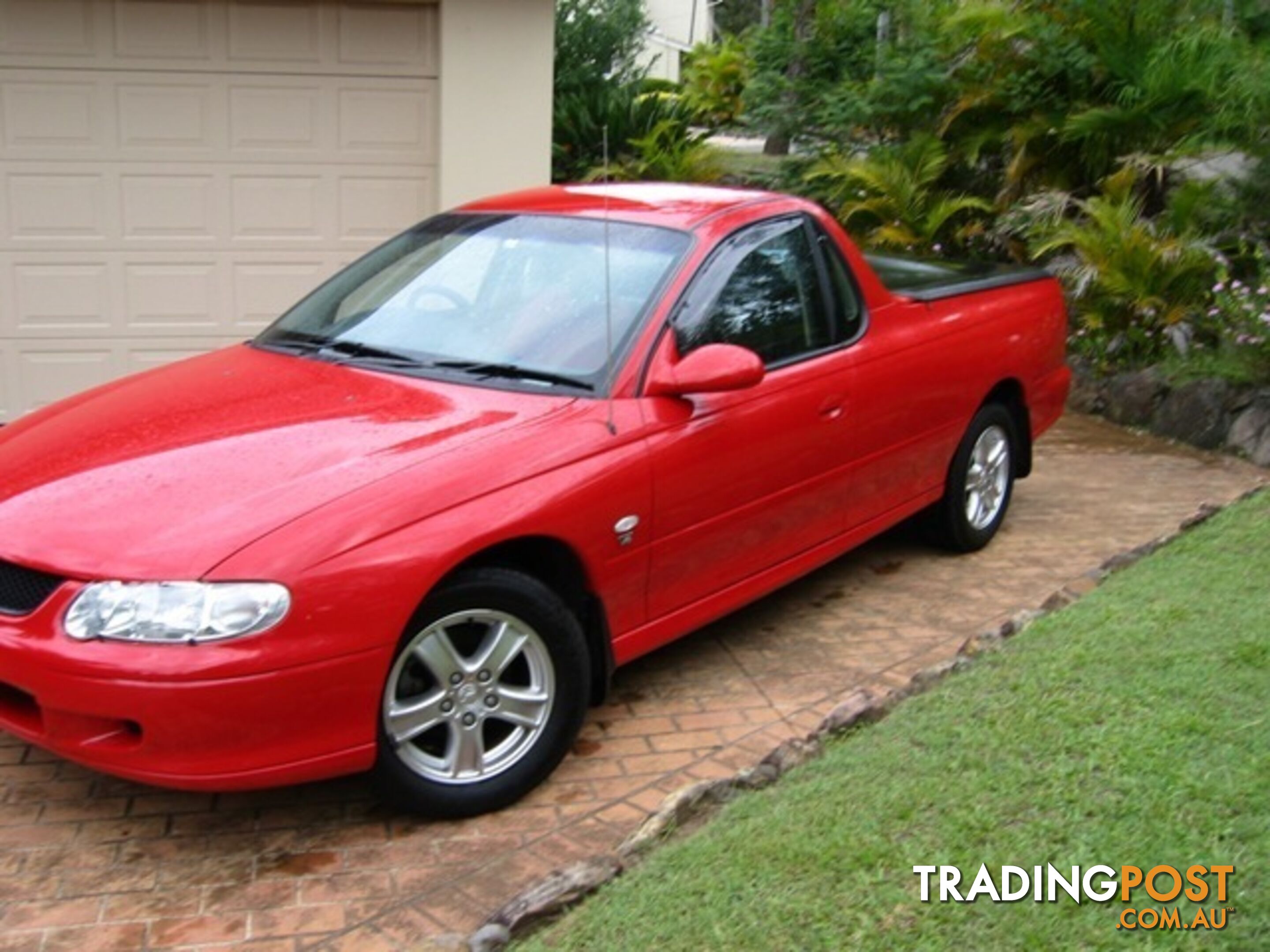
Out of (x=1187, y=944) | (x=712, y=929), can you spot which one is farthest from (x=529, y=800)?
(x=1187, y=944)

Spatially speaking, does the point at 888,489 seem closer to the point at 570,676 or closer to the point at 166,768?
the point at 570,676

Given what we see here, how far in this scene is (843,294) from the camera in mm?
5961

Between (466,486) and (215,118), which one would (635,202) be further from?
(215,118)

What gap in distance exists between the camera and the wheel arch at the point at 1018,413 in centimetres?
701

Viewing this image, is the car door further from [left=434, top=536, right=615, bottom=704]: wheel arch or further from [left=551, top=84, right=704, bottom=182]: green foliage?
[left=551, top=84, right=704, bottom=182]: green foliage

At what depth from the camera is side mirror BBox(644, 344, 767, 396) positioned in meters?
4.79

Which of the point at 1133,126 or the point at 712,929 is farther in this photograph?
the point at 1133,126

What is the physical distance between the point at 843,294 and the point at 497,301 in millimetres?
1493

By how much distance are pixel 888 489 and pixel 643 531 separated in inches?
68.5

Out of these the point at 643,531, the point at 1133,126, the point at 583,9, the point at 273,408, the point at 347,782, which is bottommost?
the point at 347,782

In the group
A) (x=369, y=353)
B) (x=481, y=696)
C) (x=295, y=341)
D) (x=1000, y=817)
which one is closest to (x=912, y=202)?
(x=295, y=341)

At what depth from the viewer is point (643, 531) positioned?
Answer: 15.5 feet

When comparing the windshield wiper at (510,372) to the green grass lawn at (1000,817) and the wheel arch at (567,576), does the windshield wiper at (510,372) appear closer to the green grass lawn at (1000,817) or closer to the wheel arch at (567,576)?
the wheel arch at (567,576)

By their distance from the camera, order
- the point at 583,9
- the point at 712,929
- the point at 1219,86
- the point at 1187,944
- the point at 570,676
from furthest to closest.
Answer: the point at 583,9, the point at 1219,86, the point at 570,676, the point at 712,929, the point at 1187,944
